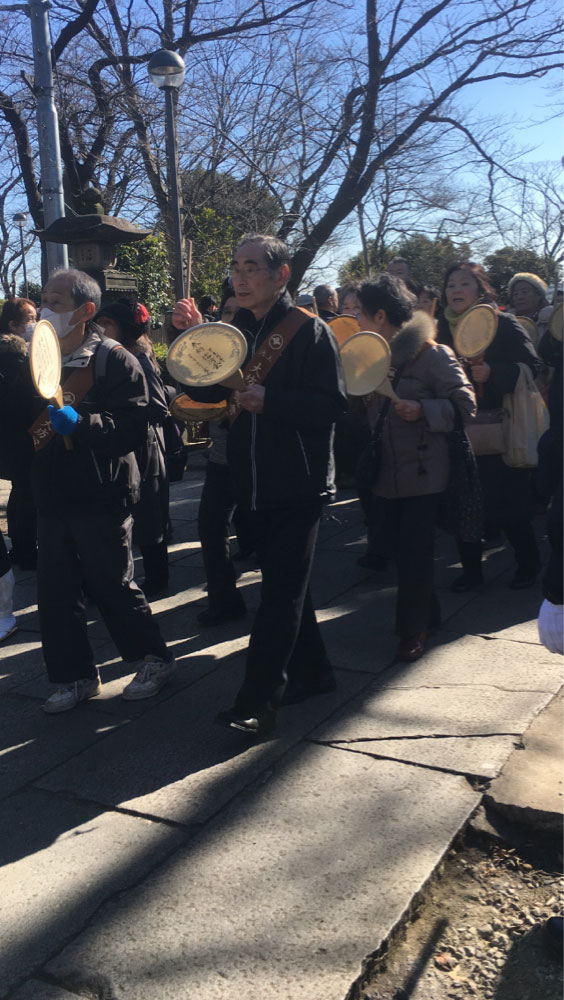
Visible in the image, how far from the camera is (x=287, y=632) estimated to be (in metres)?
3.13

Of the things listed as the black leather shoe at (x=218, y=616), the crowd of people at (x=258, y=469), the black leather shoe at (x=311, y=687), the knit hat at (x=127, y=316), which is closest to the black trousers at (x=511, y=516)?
the crowd of people at (x=258, y=469)

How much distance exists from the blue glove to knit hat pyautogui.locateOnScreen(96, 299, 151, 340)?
1.63 meters

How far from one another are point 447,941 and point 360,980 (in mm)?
301

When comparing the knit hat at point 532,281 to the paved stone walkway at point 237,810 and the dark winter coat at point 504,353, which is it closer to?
the dark winter coat at point 504,353

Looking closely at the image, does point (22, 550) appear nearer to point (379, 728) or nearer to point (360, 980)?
point (379, 728)

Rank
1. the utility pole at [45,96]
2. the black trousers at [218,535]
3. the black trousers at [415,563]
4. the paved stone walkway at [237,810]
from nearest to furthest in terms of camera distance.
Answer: the paved stone walkway at [237,810] < the black trousers at [415,563] < the black trousers at [218,535] < the utility pole at [45,96]

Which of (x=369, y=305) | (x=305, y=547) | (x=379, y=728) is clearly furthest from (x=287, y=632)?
(x=369, y=305)

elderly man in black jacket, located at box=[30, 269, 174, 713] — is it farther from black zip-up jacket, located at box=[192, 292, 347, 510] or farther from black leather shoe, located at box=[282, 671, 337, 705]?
black leather shoe, located at box=[282, 671, 337, 705]

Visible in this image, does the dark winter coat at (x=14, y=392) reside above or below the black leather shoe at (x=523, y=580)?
above

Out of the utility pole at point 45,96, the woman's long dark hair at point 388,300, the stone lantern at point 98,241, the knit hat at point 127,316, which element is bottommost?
the woman's long dark hair at point 388,300

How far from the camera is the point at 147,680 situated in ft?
Result: 12.0

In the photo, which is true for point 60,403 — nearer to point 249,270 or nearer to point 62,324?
point 62,324

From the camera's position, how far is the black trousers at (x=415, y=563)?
12.6 feet

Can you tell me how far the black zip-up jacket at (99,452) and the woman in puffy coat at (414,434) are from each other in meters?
1.18
